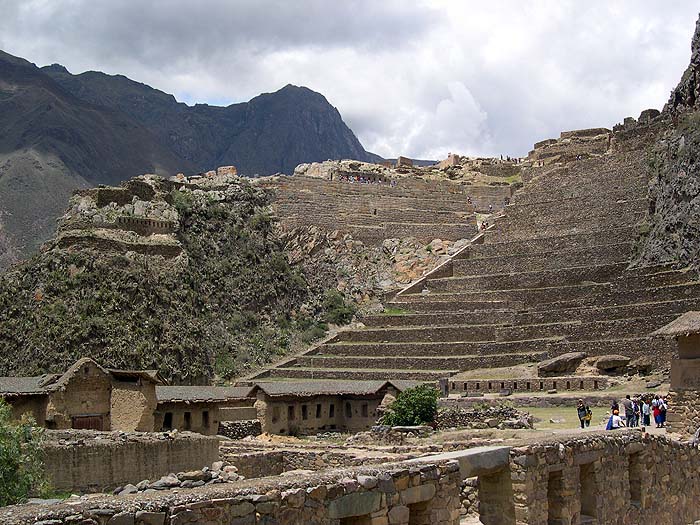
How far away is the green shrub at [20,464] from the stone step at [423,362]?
30.5 m

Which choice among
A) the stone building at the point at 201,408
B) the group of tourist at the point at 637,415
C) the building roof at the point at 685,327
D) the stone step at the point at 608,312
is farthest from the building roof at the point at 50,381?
the stone step at the point at 608,312

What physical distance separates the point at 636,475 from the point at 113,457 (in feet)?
31.0

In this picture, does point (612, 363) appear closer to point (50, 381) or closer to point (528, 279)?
point (528, 279)

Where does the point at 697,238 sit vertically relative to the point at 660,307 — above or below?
above

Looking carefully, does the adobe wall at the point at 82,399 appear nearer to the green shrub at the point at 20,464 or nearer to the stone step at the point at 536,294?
the green shrub at the point at 20,464

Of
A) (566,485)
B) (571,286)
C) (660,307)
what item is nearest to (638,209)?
(571,286)

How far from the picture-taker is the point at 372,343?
165 feet

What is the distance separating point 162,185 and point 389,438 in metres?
40.8

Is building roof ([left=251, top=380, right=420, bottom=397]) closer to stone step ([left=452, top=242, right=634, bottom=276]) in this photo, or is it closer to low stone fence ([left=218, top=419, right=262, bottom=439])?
low stone fence ([left=218, top=419, right=262, bottom=439])

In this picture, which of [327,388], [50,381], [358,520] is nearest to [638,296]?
[327,388]

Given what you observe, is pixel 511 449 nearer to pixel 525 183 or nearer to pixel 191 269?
pixel 191 269

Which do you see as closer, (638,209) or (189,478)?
(189,478)

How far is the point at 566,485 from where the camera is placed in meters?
10.6

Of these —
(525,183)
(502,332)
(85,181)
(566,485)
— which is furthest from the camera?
(85,181)
